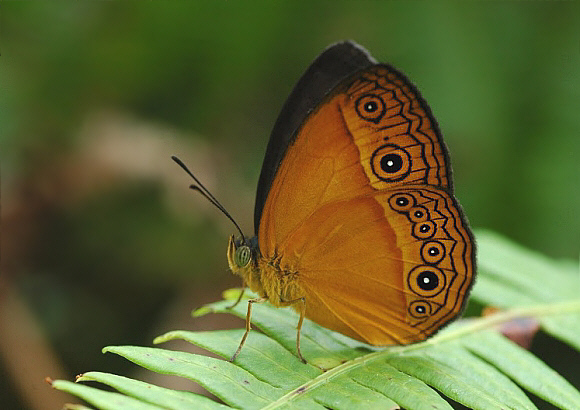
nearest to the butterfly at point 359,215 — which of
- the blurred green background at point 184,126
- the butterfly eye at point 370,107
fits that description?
the butterfly eye at point 370,107

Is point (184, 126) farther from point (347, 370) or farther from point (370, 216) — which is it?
point (347, 370)

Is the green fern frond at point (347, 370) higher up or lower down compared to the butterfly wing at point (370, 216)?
lower down

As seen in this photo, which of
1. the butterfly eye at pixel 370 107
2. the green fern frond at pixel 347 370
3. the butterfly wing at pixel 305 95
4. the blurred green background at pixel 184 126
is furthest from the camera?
the blurred green background at pixel 184 126

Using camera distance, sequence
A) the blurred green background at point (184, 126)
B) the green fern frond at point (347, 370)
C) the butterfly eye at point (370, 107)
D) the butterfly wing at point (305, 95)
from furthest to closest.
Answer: the blurred green background at point (184, 126)
the butterfly wing at point (305, 95)
the butterfly eye at point (370, 107)
the green fern frond at point (347, 370)

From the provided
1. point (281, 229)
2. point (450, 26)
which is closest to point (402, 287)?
point (281, 229)

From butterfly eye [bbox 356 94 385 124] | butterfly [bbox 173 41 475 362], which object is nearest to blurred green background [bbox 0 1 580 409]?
butterfly [bbox 173 41 475 362]

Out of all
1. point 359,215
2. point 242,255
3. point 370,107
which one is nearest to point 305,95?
point 370,107

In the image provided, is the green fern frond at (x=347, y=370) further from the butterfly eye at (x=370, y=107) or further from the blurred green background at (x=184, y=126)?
the blurred green background at (x=184, y=126)

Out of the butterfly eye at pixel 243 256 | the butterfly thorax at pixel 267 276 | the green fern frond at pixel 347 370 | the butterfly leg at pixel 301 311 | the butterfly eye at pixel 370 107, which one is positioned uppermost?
the butterfly eye at pixel 370 107
